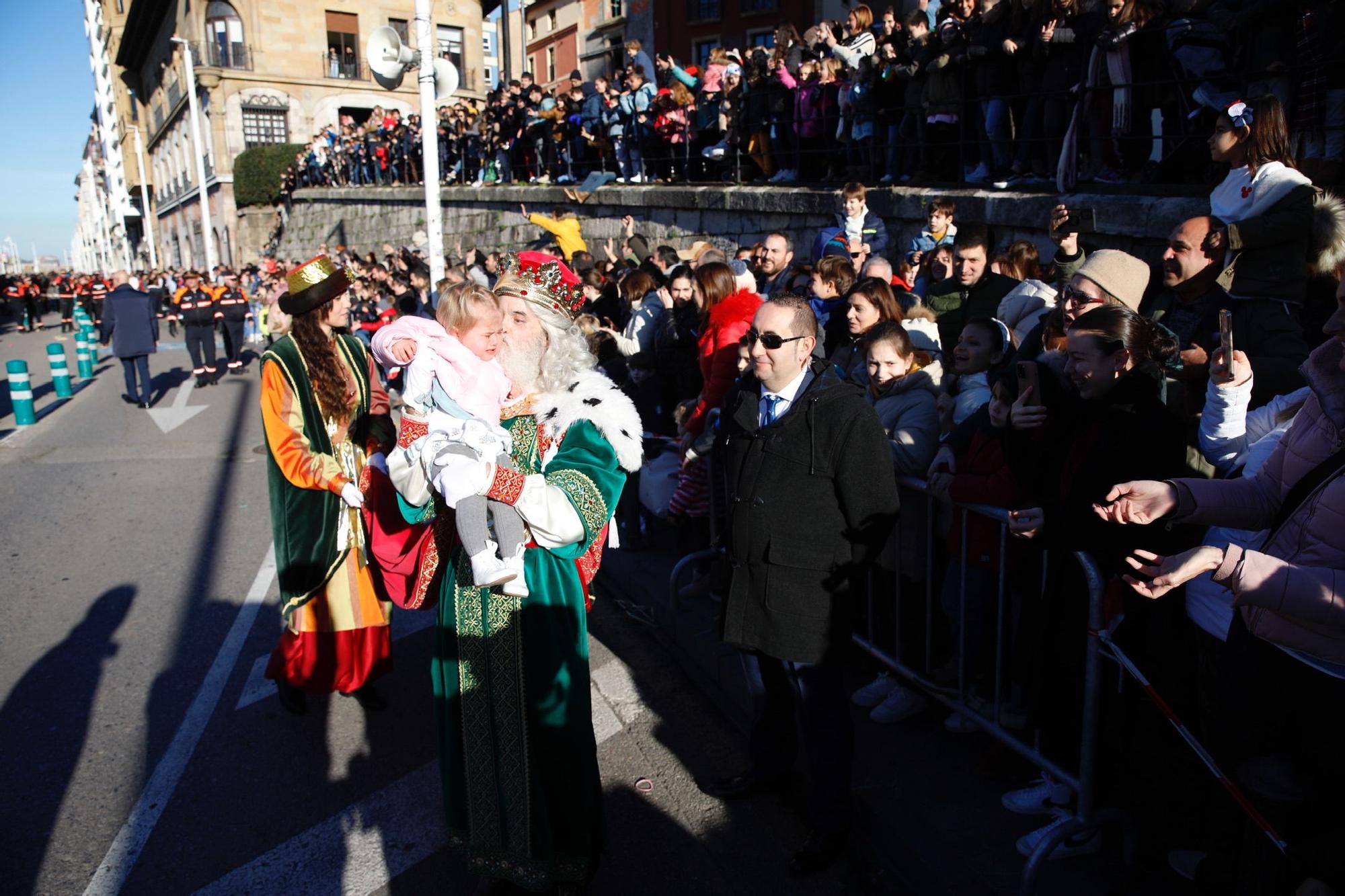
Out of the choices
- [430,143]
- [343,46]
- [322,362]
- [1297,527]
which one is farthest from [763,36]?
[1297,527]

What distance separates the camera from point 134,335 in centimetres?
1302

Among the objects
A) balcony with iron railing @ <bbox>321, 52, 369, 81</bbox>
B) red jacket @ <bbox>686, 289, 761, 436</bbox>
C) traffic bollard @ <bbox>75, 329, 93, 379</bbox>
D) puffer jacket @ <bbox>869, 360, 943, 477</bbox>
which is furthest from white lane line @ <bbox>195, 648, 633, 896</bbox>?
balcony with iron railing @ <bbox>321, 52, 369, 81</bbox>

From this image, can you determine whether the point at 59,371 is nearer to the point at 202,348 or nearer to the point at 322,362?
the point at 202,348

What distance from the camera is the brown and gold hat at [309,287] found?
13.1 ft

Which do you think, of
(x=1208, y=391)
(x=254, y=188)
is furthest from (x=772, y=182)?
(x=254, y=188)

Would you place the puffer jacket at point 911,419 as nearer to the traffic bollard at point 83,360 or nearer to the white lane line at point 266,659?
the white lane line at point 266,659

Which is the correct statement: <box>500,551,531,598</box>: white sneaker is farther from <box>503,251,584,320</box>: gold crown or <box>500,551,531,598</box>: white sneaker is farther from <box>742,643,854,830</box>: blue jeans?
<box>742,643,854,830</box>: blue jeans

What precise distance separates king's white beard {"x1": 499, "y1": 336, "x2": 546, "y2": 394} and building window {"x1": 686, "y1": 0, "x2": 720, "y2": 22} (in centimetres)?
3575

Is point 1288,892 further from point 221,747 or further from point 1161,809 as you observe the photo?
point 221,747

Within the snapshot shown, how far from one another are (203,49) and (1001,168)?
43.8 meters

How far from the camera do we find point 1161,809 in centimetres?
279

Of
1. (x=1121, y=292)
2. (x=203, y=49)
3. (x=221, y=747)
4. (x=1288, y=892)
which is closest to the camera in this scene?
(x=1288, y=892)

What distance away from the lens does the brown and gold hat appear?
4.01 m

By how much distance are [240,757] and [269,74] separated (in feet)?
149
